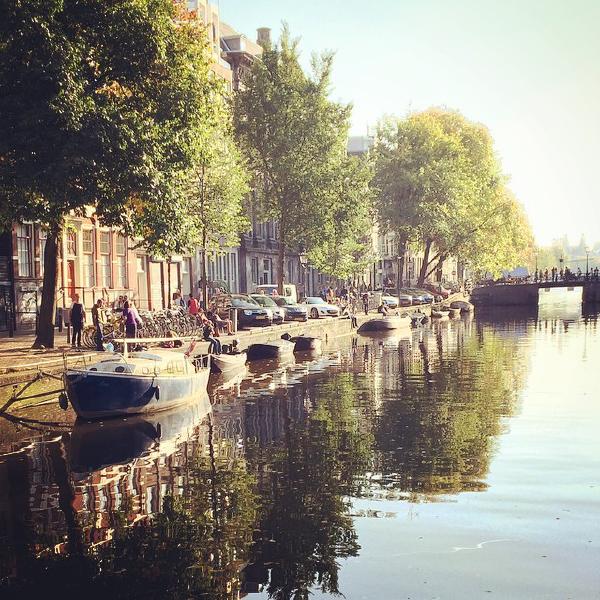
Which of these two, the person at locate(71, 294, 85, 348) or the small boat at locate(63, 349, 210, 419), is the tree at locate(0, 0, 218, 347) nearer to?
the person at locate(71, 294, 85, 348)

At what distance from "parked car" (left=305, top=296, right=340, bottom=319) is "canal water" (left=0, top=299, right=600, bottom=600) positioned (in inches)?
1255

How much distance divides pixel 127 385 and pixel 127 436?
235cm

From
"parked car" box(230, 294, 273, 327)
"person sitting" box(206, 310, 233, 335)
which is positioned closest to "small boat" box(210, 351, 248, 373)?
"person sitting" box(206, 310, 233, 335)

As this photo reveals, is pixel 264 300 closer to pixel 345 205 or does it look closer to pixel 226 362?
pixel 345 205

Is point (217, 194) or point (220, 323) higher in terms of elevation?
point (217, 194)

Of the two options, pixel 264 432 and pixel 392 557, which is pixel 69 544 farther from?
pixel 264 432

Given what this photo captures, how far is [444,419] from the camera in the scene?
26000mm

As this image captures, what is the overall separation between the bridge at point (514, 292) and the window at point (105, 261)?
6962 cm

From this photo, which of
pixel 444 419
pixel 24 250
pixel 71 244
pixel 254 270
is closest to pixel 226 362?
pixel 24 250

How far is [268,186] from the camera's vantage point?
2596 inches

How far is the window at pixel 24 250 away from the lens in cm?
3950

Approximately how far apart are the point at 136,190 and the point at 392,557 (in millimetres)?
17473

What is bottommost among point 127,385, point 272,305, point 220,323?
point 127,385

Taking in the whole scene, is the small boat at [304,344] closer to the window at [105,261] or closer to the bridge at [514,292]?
the window at [105,261]
